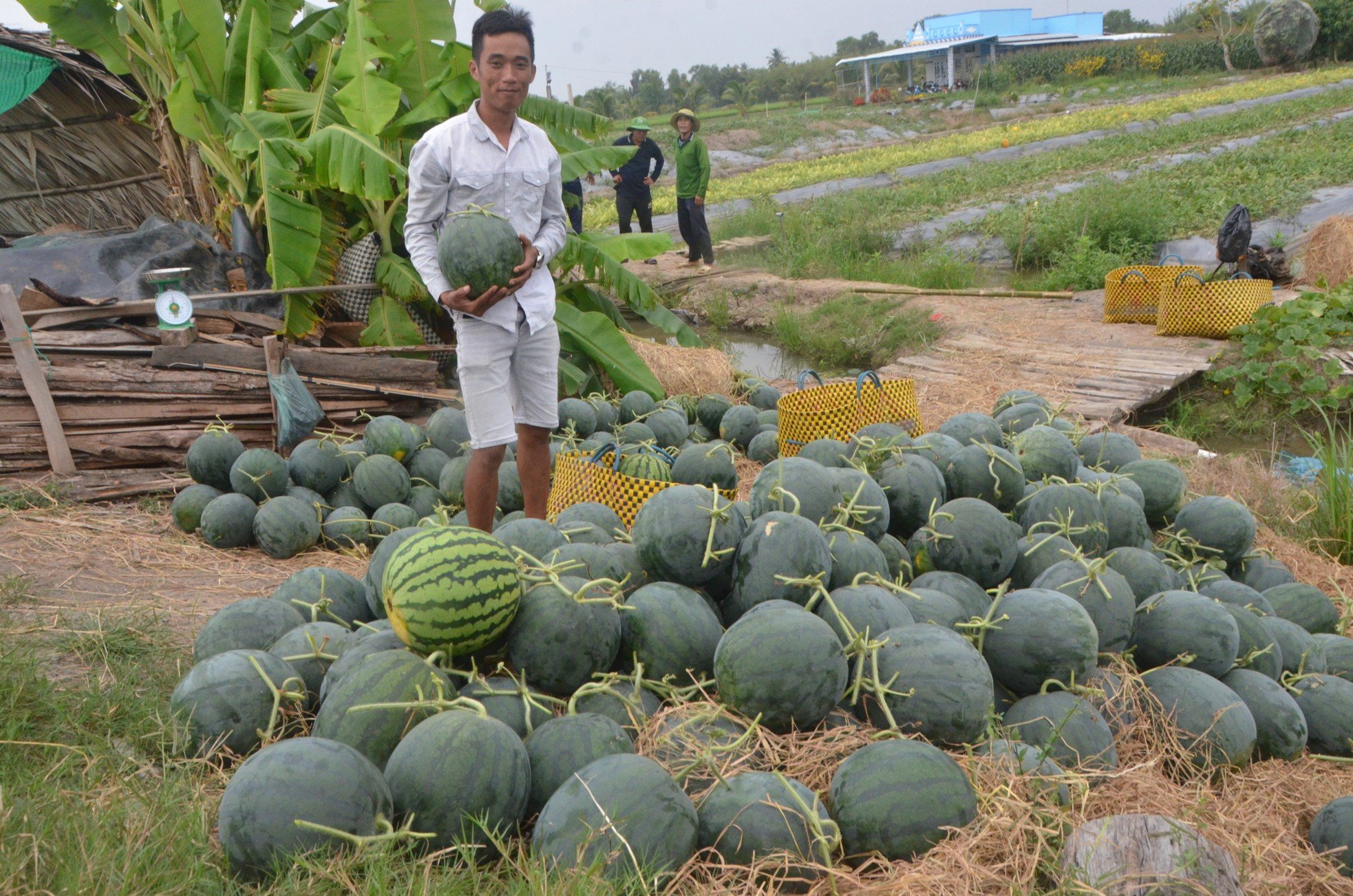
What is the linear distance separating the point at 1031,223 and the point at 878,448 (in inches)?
474

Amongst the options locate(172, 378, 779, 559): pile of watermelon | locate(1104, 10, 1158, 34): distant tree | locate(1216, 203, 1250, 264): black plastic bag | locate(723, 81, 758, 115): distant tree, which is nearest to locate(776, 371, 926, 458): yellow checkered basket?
locate(172, 378, 779, 559): pile of watermelon

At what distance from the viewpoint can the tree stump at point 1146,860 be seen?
1.84m

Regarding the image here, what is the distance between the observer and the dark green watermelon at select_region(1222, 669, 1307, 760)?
272 centimetres

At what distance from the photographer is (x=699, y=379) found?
7508 mm

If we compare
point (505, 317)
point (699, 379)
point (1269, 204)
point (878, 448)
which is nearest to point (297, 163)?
point (699, 379)

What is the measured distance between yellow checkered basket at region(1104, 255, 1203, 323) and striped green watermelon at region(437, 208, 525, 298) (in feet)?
25.0

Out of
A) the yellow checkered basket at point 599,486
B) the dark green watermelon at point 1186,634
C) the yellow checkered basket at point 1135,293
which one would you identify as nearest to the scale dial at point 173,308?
the yellow checkered basket at point 599,486

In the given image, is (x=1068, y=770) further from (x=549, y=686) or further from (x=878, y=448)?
(x=878, y=448)

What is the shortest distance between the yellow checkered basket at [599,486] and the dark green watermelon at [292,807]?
1.93 m

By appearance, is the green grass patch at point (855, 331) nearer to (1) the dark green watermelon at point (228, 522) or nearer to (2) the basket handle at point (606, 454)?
(2) the basket handle at point (606, 454)

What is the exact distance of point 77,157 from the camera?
34.8 ft

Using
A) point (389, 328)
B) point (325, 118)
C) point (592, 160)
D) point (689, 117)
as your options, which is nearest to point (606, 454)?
point (389, 328)

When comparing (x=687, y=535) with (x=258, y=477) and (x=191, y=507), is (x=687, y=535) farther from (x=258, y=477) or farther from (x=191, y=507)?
(x=191, y=507)

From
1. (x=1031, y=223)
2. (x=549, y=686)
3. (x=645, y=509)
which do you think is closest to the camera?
(x=549, y=686)
